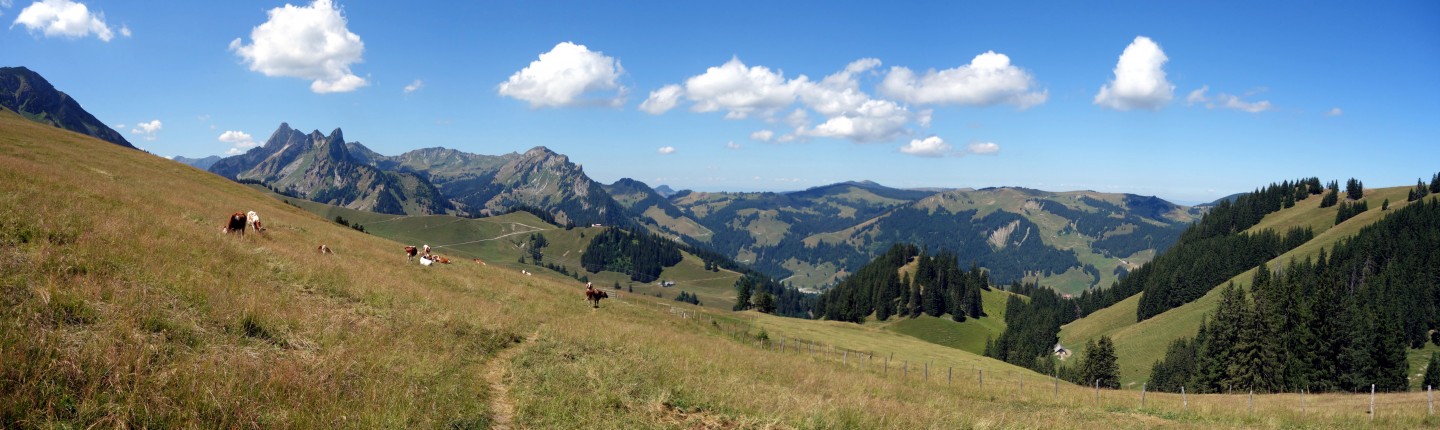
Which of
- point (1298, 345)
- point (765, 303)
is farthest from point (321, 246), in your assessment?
point (765, 303)

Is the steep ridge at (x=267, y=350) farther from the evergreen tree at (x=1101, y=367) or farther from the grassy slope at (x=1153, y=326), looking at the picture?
the grassy slope at (x=1153, y=326)

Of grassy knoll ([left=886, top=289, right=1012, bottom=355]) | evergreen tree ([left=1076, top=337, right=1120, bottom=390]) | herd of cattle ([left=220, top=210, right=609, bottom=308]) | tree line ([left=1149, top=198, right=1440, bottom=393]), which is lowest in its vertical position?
grassy knoll ([left=886, top=289, right=1012, bottom=355])

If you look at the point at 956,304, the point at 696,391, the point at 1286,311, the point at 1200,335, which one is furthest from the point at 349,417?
the point at 956,304

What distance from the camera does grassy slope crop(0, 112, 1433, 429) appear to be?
275 inches

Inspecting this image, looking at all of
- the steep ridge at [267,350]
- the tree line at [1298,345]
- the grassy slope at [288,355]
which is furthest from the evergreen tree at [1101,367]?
the steep ridge at [267,350]

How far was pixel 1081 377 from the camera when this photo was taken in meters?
110

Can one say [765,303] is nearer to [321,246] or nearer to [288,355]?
[321,246]

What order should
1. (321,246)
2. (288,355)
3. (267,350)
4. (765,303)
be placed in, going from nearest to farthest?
(267,350)
(288,355)
(321,246)
(765,303)

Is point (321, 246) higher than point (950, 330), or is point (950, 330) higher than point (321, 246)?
point (321, 246)

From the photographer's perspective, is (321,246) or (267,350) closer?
(267,350)

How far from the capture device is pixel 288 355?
9867mm

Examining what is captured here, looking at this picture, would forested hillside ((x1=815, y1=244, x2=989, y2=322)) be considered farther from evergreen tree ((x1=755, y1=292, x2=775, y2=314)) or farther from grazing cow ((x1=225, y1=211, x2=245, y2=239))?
grazing cow ((x1=225, y1=211, x2=245, y2=239))

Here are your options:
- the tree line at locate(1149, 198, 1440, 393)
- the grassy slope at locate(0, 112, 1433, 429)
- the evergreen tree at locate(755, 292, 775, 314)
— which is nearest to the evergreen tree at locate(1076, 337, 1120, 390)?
the tree line at locate(1149, 198, 1440, 393)

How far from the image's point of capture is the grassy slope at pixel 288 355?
699 cm
